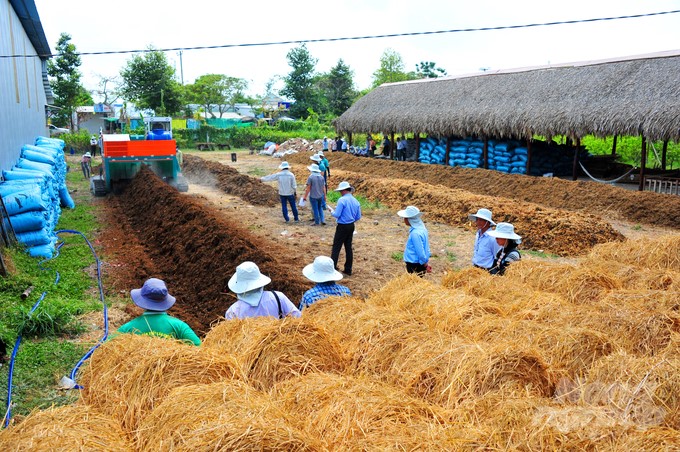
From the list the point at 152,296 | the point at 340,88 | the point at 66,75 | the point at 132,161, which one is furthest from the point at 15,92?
the point at 340,88

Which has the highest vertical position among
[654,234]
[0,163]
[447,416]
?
[0,163]

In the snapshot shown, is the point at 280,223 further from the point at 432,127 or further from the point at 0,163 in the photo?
the point at 432,127

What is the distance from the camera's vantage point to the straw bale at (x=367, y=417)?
3.02 meters

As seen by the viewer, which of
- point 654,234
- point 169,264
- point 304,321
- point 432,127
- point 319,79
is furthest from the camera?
point 319,79

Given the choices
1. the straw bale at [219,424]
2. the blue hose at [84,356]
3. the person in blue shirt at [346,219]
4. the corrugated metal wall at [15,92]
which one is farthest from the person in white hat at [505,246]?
the corrugated metal wall at [15,92]

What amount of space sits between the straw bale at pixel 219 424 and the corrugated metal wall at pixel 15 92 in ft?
42.0

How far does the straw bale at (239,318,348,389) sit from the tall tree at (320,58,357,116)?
60.8 m

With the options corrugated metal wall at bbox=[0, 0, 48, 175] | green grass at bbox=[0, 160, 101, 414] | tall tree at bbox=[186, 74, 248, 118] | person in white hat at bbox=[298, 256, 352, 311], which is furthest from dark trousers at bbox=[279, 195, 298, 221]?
tall tree at bbox=[186, 74, 248, 118]

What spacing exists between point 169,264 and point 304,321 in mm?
7600

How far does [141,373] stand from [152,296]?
4.77 feet

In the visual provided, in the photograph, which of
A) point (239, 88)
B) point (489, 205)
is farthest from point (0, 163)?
point (239, 88)

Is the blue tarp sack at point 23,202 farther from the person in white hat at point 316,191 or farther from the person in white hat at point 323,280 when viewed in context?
the person in white hat at point 323,280

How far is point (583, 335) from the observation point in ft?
15.0

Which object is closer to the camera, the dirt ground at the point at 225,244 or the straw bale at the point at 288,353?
the straw bale at the point at 288,353
